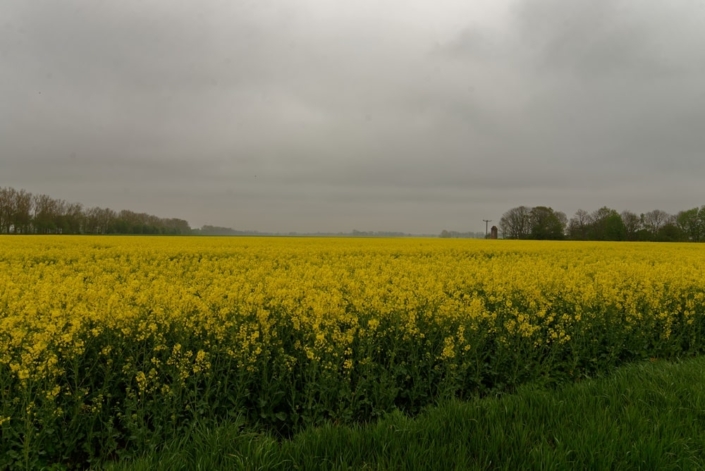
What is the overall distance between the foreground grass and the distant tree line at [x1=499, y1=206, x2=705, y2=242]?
67.4 m

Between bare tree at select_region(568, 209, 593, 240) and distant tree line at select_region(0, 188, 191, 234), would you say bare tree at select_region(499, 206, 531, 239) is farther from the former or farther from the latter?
distant tree line at select_region(0, 188, 191, 234)

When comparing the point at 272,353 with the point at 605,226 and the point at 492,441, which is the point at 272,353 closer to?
the point at 492,441

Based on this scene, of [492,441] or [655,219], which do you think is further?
[655,219]

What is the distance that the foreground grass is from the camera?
8.31 feet

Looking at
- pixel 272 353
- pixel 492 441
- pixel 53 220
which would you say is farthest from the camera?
pixel 53 220

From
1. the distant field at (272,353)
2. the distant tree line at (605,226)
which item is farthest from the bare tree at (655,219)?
the distant field at (272,353)

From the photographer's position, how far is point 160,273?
29.4 ft

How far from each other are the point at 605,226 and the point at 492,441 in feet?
247

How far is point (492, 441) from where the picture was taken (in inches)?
110

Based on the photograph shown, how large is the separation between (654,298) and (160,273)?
33.5ft

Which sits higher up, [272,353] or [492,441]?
[272,353]

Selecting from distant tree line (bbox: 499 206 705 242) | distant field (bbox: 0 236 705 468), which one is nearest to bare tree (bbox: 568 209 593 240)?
distant tree line (bbox: 499 206 705 242)

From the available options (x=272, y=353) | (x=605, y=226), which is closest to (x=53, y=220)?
(x=272, y=353)

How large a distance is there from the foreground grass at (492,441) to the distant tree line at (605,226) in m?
67.4
